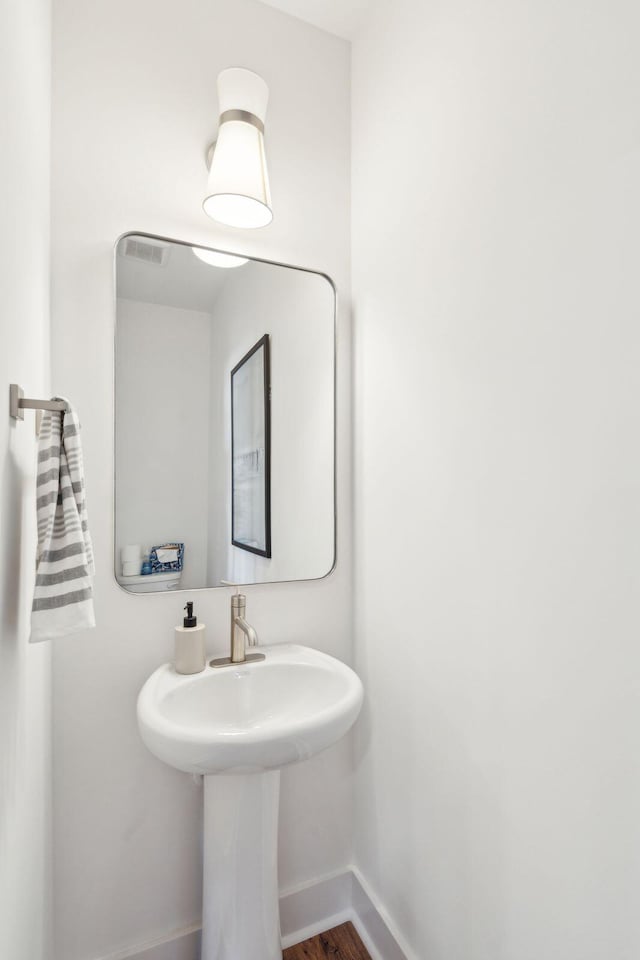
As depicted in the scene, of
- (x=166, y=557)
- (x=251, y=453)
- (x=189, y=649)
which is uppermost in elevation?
(x=251, y=453)

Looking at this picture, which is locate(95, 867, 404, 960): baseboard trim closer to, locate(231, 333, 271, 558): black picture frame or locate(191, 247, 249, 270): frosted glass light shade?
locate(231, 333, 271, 558): black picture frame

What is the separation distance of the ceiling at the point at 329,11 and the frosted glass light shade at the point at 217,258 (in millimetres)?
784

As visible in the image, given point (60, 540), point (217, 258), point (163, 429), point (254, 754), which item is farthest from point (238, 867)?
point (217, 258)

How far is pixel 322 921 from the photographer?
4.90 ft

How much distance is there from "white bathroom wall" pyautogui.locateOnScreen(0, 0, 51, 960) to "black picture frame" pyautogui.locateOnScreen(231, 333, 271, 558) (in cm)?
51

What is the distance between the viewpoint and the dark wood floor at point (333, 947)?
1397 mm

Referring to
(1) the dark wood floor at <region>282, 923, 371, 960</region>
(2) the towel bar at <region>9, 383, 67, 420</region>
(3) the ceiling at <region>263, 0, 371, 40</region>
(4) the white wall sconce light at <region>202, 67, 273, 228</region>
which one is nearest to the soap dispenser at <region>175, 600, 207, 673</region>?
(2) the towel bar at <region>9, 383, 67, 420</region>

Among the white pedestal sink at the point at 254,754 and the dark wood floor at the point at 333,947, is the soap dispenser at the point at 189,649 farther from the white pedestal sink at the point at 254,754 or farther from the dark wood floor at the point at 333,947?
the dark wood floor at the point at 333,947

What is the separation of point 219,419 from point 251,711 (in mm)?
792

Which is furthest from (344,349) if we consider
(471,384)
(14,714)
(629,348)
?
(14,714)

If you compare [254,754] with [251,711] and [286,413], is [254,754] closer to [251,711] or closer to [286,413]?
[251,711]

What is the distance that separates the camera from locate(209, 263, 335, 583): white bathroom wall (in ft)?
4.67

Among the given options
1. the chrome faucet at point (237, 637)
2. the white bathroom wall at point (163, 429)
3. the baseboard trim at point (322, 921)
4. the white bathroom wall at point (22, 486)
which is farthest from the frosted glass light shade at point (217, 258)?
the baseboard trim at point (322, 921)

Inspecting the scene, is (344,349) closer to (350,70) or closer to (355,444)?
(355,444)
